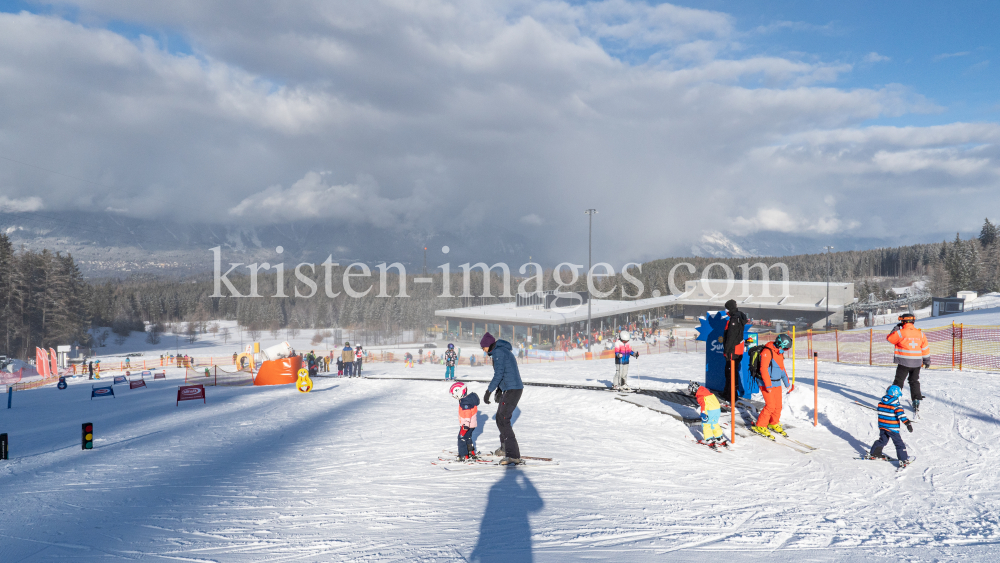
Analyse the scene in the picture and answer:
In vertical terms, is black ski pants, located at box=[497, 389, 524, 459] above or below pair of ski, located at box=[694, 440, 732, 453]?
above

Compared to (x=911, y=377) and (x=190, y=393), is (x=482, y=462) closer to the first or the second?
(x=911, y=377)

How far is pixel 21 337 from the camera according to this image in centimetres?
5250

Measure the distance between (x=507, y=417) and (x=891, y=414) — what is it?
19.1 ft

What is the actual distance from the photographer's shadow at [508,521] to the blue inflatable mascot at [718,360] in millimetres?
6559

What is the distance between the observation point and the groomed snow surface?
4.68m

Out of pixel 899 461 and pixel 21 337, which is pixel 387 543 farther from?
pixel 21 337

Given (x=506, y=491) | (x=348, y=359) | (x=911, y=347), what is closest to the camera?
(x=506, y=491)

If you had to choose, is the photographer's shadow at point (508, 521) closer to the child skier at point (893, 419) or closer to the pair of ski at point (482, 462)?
the pair of ski at point (482, 462)

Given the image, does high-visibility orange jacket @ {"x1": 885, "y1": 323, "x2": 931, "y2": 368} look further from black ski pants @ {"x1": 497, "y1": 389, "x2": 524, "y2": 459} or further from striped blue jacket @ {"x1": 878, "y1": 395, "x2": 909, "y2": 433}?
black ski pants @ {"x1": 497, "y1": 389, "x2": 524, "y2": 459}

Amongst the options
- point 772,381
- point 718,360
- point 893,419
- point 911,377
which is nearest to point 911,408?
point 911,377

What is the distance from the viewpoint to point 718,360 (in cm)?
1171

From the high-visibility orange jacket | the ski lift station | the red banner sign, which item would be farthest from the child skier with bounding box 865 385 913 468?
the ski lift station

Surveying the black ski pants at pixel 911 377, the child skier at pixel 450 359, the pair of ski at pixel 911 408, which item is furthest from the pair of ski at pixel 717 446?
the child skier at pixel 450 359

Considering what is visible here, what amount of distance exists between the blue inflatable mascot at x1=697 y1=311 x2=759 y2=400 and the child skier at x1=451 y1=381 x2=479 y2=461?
6542 mm
